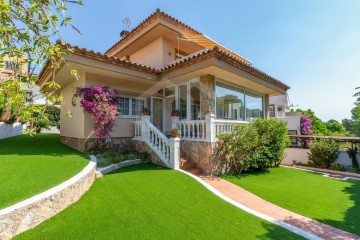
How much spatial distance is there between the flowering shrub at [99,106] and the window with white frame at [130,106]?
1785mm

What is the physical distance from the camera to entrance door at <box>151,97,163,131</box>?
610 inches

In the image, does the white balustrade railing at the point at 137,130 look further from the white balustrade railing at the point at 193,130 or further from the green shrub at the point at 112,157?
the white balustrade railing at the point at 193,130

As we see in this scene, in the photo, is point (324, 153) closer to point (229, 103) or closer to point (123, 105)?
point (229, 103)

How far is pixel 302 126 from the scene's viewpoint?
1051 inches

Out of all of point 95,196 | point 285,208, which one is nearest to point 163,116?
point 95,196

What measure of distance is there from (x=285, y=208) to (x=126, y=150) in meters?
9.27

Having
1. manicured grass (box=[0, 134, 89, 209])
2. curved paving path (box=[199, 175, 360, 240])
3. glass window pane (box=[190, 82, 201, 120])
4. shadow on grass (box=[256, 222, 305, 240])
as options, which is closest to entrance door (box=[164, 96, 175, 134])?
glass window pane (box=[190, 82, 201, 120])

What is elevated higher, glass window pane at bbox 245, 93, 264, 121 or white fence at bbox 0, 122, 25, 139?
glass window pane at bbox 245, 93, 264, 121

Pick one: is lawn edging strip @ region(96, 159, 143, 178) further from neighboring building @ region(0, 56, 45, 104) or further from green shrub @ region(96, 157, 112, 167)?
neighboring building @ region(0, 56, 45, 104)

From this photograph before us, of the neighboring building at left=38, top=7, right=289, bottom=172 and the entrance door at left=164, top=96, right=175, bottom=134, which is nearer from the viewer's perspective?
the neighboring building at left=38, top=7, right=289, bottom=172

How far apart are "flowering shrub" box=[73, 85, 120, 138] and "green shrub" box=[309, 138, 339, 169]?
1479cm

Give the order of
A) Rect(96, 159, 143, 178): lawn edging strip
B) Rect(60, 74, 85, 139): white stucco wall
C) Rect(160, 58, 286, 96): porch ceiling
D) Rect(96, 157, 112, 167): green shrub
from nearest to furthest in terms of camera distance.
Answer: Rect(96, 159, 143, 178): lawn edging strip
Rect(96, 157, 112, 167): green shrub
Rect(160, 58, 286, 96): porch ceiling
Rect(60, 74, 85, 139): white stucco wall

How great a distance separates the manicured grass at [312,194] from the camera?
256 inches

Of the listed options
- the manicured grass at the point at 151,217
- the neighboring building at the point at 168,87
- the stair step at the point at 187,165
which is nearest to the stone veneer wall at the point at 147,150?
the neighboring building at the point at 168,87
